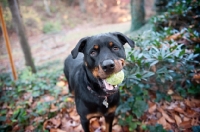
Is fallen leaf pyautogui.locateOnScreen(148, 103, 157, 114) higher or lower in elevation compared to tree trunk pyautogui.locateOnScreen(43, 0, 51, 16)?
lower

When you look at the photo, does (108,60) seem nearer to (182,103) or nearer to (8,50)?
(182,103)

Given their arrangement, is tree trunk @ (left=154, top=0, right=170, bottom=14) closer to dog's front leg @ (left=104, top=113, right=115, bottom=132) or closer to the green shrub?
the green shrub

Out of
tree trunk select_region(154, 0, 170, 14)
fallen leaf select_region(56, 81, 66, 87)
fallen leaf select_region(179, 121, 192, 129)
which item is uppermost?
tree trunk select_region(154, 0, 170, 14)

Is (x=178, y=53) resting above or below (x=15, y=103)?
above

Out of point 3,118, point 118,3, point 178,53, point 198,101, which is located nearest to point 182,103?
point 198,101

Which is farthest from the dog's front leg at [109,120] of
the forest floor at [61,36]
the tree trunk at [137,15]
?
the tree trunk at [137,15]

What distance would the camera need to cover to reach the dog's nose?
73.9 inches

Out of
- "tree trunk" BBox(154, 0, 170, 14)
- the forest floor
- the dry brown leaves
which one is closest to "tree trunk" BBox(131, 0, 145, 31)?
"tree trunk" BBox(154, 0, 170, 14)

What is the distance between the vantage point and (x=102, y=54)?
2.05 m

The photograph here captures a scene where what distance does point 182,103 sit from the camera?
10.2ft

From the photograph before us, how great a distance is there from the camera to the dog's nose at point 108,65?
188cm

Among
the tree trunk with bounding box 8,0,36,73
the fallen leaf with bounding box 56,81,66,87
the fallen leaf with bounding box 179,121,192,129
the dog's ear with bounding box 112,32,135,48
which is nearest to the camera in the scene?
the dog's ear with bounding box 112,32,135,48

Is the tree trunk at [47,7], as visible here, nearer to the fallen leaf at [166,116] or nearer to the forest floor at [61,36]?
the forest floor at [61,36]

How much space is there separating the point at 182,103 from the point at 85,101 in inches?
75.7
